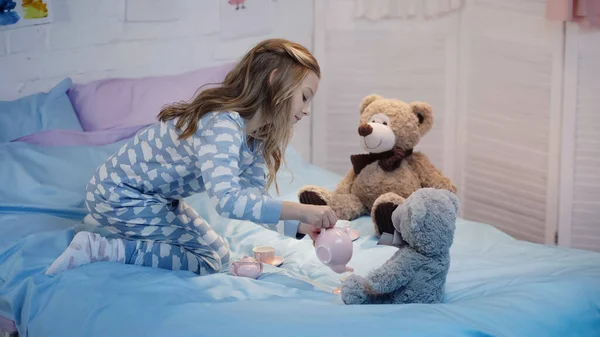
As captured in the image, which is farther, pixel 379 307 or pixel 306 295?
pixel 306 295

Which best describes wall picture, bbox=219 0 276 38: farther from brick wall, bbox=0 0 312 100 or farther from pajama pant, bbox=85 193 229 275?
pajama pant, bbox=85 193 229 275

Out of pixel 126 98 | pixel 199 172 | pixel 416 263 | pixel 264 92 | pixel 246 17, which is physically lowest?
pixel 416 263

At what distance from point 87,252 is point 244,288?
43cm

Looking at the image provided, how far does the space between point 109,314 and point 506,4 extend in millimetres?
2089

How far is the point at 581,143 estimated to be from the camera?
2.92 metres

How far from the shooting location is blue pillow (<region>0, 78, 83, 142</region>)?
2.68 m

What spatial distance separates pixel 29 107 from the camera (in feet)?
9.04

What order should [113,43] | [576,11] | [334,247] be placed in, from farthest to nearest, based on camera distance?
[113,43]
[576,11]
[334,247]

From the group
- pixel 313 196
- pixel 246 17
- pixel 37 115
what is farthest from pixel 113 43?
pixel 313 196

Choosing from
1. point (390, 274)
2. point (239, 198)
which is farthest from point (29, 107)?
point (390, 274)

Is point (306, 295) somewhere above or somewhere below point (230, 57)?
below

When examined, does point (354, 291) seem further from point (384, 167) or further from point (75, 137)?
point (75, 137)

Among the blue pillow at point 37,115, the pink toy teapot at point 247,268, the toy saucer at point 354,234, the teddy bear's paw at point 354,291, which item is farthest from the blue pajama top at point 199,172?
the blue pillow at point 37,115

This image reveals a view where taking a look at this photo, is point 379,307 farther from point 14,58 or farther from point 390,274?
point 14,58
